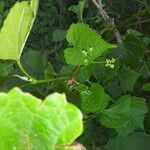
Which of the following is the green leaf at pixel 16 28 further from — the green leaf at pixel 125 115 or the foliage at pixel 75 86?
the green leaf at pixel 125 115

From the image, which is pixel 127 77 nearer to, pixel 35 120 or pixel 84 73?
pixel 84 73

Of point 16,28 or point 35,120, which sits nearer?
point 35,120

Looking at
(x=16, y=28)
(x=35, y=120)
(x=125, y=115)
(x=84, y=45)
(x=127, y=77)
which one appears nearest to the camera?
(x=35, y=120)

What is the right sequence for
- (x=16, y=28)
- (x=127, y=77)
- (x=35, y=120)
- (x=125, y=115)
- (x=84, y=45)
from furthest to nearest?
1. (x=127, y=77)
2. (x=125, y=115)
3. (x=84, y=45)
4. (x=16, y=28)
5. (x=35, y=120)

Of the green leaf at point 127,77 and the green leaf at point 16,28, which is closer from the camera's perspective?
the green leaf at point 16,28

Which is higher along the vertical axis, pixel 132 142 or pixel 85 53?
pixel 85 53

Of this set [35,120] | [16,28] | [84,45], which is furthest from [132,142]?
[35,120]

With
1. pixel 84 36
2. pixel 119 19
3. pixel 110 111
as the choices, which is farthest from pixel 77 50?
pixel 119 19

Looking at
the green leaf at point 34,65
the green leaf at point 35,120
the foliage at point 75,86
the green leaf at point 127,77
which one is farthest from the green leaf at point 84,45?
the green leaf at point 35,120
